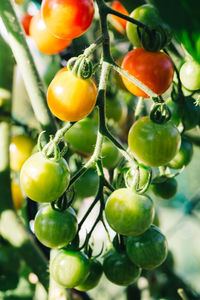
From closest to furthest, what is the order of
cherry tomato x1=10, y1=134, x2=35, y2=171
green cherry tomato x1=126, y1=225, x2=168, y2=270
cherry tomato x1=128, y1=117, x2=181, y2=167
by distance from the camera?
cherry tomato x1=128, y1=117, x2=181, y2=167, green cherry tomato x1=126, y1=225, x2=168, y2=270, cherry tomato x1=10, y1=134, x2=35, y2=171

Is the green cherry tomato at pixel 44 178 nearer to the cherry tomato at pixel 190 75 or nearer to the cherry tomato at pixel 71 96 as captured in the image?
the cherry tomato at pixel 71 96

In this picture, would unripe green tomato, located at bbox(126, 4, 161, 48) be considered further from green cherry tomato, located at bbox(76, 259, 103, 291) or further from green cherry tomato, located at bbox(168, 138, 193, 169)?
green cherry tomato, located at bbox(76, 259, 103, 291)

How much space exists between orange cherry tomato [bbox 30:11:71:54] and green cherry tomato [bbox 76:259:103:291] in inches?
17.7

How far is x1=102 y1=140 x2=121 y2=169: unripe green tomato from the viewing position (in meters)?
0.81

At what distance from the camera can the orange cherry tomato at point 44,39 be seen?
85cm

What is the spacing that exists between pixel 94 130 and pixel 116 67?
24cm

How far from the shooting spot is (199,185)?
75.2 inches

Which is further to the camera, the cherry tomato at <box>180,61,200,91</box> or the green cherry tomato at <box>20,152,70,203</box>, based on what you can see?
the cherry tomato at <box>180,61,200,91</box>

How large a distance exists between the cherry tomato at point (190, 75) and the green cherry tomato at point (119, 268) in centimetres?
32

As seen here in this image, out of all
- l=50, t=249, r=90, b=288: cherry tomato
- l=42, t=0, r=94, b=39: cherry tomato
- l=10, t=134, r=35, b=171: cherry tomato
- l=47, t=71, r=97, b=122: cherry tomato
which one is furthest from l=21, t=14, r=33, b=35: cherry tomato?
l=50, t=249, r=90, b=288: cherry tomato

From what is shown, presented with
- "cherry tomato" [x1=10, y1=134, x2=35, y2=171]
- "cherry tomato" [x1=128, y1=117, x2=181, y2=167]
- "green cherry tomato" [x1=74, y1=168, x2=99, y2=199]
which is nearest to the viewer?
"cherry tomato" [x1=128, y1=117, x2=181, y2=167]

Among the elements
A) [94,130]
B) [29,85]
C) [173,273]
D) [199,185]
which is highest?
[29,85]

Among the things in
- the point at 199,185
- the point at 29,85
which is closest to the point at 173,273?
the point at 29,85

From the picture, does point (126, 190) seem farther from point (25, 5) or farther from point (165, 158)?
point (25, 5)
